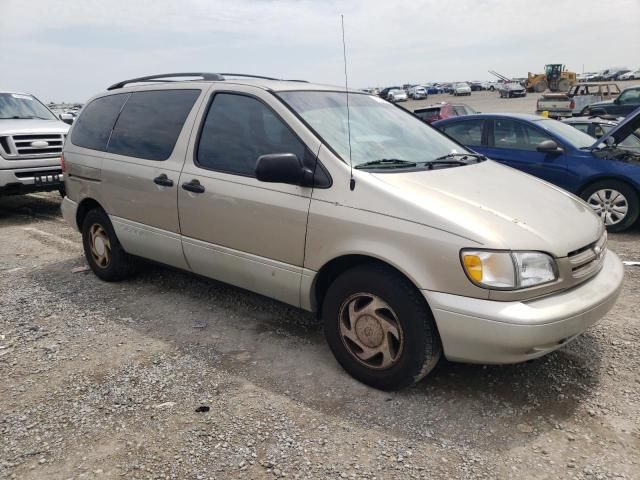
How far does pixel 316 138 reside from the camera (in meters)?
3.21

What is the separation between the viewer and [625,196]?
658 centimetres

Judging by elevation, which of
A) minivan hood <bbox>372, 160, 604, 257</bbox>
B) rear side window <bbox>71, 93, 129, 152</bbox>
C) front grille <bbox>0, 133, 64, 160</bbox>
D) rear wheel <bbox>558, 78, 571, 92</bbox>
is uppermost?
rear wheel <bbox>558, 78, 571, 92</bbox>

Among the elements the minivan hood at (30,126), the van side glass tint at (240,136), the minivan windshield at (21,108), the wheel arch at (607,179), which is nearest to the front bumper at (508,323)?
the van side glass tint at (240,136)

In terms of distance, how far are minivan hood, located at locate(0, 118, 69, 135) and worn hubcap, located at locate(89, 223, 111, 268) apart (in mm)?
4129

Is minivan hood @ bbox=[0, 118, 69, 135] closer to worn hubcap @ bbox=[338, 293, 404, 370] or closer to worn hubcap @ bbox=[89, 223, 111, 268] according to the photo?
worn hubcap @ bbox=[89, 223, 111, 268]

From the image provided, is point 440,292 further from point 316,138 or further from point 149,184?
point 149,184

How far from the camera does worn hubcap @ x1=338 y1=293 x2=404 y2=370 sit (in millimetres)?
2928

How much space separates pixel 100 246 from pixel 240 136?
2155mm

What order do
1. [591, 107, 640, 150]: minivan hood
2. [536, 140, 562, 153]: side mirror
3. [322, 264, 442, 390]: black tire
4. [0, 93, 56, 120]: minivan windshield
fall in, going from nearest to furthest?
[322, 264, 442, 390]: black tire → [591, 107, 640, 150]: minivan hood → [536, 140, 562, 153]: side mirror → [0, 93, 56, 120]: minivan windshield

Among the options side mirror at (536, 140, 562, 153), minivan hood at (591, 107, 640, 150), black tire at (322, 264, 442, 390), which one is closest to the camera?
black tire at (322, 264, 442, 390)

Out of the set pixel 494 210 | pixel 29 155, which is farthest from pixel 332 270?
pixel 29 155

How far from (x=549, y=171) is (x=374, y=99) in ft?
12.7


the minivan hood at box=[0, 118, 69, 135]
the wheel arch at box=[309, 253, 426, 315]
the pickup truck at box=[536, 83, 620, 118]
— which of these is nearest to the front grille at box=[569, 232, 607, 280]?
the wheel arch at box=[309, 253, 426, 315]

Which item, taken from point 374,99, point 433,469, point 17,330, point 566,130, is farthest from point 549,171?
point 17,330
